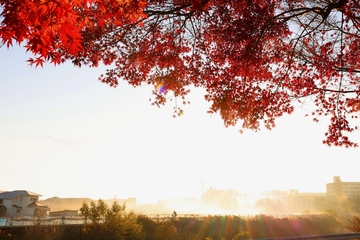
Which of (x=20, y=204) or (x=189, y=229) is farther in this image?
(x=20, y=204)

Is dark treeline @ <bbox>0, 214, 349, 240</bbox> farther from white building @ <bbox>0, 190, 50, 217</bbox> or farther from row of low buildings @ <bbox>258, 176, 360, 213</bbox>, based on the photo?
row of low buildings @ <bbox>258, 176, 360, 213</bbox>

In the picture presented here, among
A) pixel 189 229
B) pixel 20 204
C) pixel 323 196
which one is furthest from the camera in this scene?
pixel 323 196

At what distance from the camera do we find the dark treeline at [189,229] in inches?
675

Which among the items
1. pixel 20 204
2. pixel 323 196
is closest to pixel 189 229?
pixel 20 204

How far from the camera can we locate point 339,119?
34.6 feet

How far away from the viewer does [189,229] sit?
1070 inches

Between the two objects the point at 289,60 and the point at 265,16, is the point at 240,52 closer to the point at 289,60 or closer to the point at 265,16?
the point at 265,16

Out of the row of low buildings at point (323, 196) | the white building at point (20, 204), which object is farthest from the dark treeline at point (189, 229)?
the row of low buildings at point (323, 196)

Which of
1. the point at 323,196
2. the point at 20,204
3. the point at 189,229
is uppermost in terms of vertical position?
the point at 20,204

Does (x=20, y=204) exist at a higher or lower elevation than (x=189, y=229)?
higher

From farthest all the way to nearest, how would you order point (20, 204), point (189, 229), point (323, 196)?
A: 1. point (323, 196)
2. point (20, 204)
3. point (189, 229)

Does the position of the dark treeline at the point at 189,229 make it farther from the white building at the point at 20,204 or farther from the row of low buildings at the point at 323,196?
the row of low buildings at the point at 323,196

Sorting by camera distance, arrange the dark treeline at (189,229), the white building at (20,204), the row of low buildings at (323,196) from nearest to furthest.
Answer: the dark treeline at (189,229) → the white building at (20,204) → the row of low buildings at (323,196)

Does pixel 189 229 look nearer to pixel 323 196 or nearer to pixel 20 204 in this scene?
pixel 20 204
